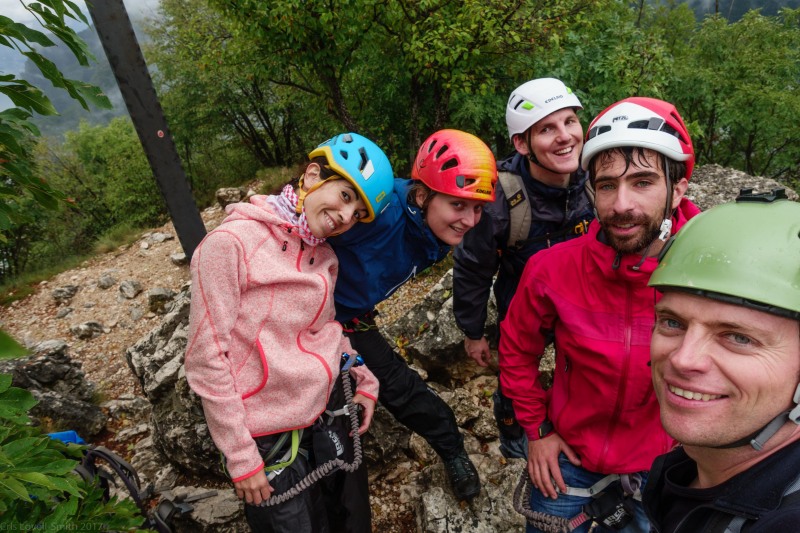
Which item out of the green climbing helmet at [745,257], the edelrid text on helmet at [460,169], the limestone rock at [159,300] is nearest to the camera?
the green climbing helmet at [745,257]

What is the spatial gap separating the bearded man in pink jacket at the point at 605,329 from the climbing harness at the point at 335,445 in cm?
92

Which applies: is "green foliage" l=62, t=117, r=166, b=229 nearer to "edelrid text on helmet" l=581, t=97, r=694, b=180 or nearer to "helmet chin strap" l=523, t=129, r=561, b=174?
"helmet chin strap" l=523, t=129, r=561, b=174

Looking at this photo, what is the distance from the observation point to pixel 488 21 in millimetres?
5961

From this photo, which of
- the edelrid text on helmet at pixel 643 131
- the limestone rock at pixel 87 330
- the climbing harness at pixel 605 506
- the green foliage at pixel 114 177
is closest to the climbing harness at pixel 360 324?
the climbing harness at pixel 605 506

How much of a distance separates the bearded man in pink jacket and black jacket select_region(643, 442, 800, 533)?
67cm

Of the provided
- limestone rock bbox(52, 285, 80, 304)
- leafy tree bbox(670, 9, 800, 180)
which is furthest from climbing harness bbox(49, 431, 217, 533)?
leafy tree bbox(670, 9, 800, 180)

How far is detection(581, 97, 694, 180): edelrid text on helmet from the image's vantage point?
1.83m

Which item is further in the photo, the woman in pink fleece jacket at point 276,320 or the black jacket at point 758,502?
the woman in pink fleece jacket at point 276,320

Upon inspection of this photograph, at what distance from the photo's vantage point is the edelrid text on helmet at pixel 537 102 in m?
2.85

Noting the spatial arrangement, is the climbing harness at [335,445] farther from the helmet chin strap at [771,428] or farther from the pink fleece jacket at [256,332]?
the helmet chin strap at [771,428]

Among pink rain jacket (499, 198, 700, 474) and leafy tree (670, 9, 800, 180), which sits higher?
leafy tree (670, 9, 800, 180)

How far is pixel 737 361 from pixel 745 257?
30 cm

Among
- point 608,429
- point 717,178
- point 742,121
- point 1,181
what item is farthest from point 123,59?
point 742,121

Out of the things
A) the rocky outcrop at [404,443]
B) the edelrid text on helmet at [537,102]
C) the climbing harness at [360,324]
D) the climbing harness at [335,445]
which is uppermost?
the edelrid text on helmet at [537,102]
